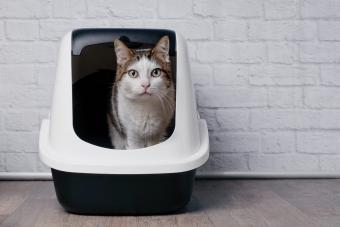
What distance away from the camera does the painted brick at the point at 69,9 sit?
149 centimetres

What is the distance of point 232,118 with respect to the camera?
1.54m

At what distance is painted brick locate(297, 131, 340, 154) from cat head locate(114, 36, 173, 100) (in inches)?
25.8

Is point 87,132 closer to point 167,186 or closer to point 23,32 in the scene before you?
point 167,186

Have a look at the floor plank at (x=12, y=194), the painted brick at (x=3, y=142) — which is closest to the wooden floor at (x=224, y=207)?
the floor plank at (x=12, y=194)

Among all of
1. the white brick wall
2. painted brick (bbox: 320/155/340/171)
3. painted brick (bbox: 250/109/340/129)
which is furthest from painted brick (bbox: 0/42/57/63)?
painted brick (bbox: 320/155/340/171)

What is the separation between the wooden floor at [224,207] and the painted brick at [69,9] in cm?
51

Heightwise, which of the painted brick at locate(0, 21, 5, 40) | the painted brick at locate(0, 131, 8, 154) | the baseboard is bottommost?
the baseboard

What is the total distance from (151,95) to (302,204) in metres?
0.45

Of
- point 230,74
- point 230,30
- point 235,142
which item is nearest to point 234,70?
point 230,74

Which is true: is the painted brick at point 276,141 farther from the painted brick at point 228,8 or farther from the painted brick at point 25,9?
the painted brick at point 25,9

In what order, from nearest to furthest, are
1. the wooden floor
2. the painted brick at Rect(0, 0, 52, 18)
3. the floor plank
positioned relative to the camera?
the wooden floor → the floor plank → the painted brick at Rect(0, 0, 52, 18)

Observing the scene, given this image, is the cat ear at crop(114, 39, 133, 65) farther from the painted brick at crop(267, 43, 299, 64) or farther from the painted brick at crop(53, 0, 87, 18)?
the painted brick at crop(267, 43, 299, 64)

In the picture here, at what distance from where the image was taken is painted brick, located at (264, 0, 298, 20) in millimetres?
1524

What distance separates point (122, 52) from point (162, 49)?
9cm
